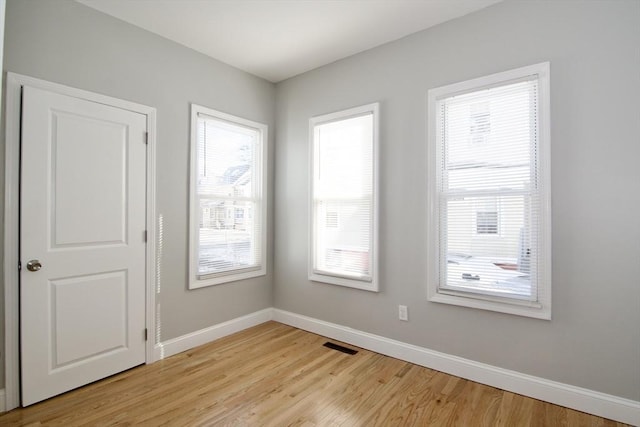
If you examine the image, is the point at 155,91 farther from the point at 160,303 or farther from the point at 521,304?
the point at 521,304

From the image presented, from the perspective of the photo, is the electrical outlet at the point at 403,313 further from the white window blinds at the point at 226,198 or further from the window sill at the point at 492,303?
the white window blinds at the point at 226,198

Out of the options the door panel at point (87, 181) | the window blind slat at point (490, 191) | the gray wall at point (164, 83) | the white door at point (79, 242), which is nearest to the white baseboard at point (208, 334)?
the gray wall at point (164, 83)

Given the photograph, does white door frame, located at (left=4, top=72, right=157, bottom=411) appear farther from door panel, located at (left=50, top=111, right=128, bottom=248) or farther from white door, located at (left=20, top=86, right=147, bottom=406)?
door panel, located at (left=50, top=111, right=128, bottom=248)

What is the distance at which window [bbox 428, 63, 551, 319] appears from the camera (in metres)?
2.35

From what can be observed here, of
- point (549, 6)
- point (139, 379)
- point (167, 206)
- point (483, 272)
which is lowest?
point (139, 379)

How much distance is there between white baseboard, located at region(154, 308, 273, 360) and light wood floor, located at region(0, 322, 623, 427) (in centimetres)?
9

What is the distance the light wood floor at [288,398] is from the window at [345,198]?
2.86 feet

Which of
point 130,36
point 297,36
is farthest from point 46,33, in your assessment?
point 297,36

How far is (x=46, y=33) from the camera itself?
2.36 metres

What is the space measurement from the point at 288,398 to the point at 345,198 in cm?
189

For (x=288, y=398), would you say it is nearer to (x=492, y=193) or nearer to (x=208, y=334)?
(x=208, y=334)

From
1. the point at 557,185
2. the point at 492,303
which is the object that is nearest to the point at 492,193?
the point at 557,185

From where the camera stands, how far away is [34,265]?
2.28 metres

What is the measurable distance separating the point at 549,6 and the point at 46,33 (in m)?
3.58
